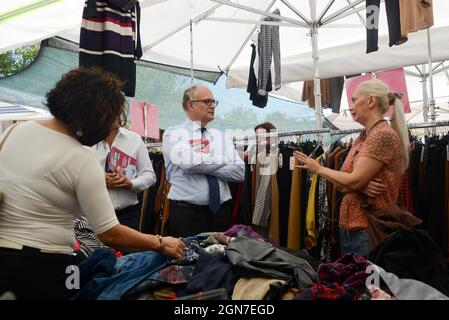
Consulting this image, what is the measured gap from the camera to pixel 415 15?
3.41 m

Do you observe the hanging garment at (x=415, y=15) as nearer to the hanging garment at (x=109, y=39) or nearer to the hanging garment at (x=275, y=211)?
the hanging garment at (x=275, y=211)

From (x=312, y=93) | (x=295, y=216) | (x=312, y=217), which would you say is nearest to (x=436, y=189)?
(x=312, y=217)

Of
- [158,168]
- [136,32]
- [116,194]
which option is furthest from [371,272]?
[158,168]

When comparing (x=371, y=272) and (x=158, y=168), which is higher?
(x=158, y=168)

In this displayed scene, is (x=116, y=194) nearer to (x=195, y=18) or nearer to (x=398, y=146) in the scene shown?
(x=398, y=146)

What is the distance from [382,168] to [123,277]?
1.35 meters

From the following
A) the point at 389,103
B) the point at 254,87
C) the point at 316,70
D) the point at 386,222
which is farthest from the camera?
the point at 254,87

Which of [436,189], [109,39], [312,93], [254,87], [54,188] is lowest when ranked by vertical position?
[436,189]

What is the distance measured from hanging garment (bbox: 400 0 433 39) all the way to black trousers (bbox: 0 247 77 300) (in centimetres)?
341

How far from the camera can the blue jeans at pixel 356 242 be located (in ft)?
6.38

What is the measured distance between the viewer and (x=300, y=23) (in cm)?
423

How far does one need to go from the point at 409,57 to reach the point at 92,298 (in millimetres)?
4623

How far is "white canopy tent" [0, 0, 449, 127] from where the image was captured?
3209mm

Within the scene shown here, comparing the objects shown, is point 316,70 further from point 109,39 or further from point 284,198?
point 109,39
